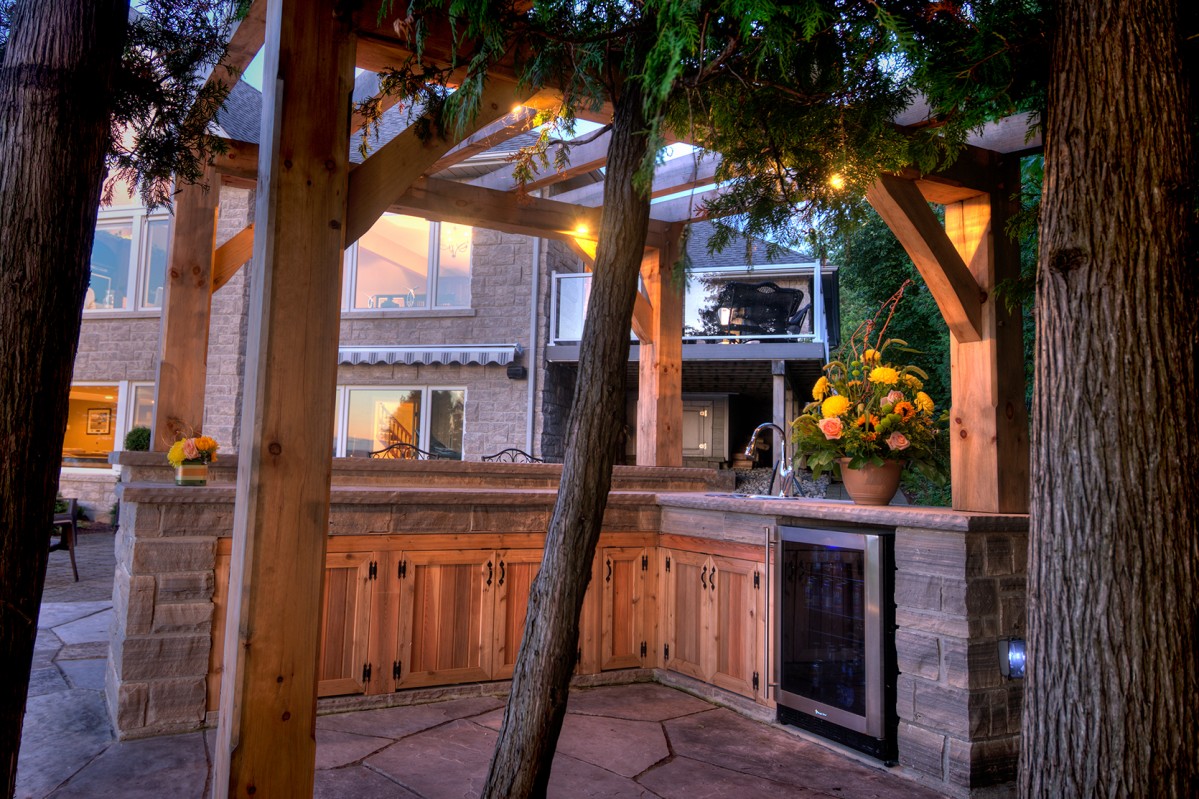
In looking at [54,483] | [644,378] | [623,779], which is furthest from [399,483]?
[54,483]

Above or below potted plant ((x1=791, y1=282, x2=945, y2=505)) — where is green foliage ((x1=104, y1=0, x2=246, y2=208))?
above

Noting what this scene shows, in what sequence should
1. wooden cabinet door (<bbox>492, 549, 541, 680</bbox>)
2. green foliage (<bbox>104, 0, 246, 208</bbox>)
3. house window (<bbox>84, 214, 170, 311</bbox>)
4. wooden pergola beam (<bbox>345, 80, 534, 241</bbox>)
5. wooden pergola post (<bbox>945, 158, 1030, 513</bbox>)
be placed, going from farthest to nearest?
house window (<bbox>84, 214, 170, 311</bbox>) → wooden cabinet door (<bbox>492, 549, 541, 680</bbox>) → wooden pergola post (<bbox>945, 158, 1030, 513</bbox>) → green foliage (<bbox>104, 0, 246, 208</bbox>) → wooden pergola beam (<bbox>345, 80, 534, 241</bbox>)

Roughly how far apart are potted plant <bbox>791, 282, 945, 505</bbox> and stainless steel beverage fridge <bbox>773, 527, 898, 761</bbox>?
1.37ft

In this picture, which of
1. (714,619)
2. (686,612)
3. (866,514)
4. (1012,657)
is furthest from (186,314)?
(1012,657)

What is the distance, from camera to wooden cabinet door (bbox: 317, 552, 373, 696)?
13.7 feet

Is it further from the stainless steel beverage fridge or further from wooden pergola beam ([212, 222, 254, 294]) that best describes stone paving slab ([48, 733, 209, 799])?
wooden pergola beam ([212, 222, 254, 294])

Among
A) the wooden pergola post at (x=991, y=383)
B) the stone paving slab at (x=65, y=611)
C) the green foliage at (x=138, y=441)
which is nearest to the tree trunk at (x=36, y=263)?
the wooden pergola post at (x=991, y=383)

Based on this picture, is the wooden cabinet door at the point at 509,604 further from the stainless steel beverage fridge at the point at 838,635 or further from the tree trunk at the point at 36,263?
the tree trunk at the point at 36,263

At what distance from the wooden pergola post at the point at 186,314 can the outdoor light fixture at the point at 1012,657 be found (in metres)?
4.92

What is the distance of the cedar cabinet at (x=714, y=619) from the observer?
4.34m

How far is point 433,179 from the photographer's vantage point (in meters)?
5.74

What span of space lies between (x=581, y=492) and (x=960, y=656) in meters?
1.96

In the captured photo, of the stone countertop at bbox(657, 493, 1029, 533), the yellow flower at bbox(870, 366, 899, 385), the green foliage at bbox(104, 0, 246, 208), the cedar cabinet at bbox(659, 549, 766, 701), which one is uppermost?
the green foliage at bbox(104, 0, 246, 208)

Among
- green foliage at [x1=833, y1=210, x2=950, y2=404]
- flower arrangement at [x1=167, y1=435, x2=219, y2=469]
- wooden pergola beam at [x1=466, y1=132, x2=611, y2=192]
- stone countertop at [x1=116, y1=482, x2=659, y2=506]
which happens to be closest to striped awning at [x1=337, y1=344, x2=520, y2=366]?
wooden pergola beam at [x1=466, y1=132, x2=611, y2=192]
